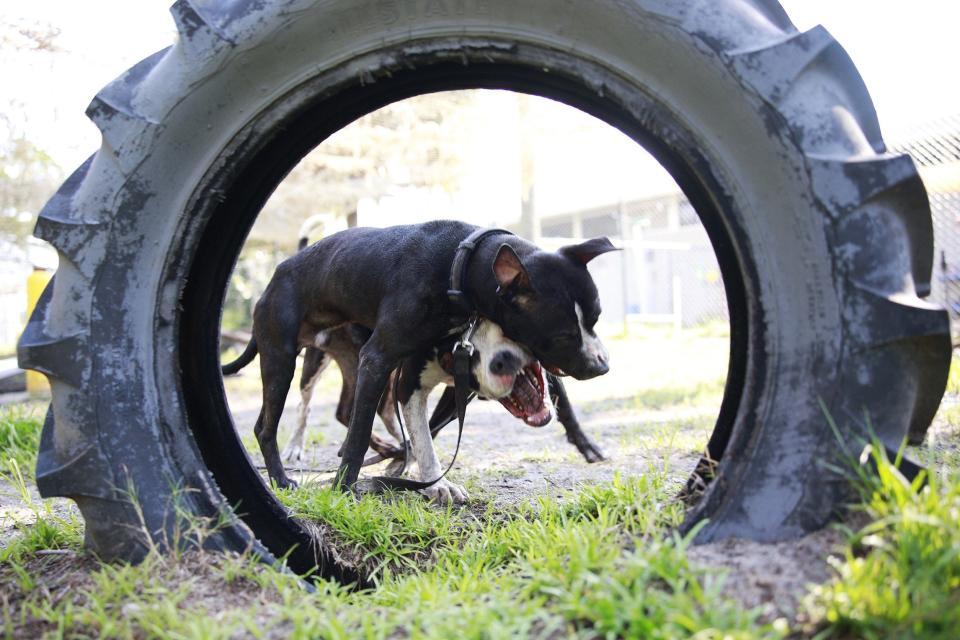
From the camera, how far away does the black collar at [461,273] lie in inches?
133

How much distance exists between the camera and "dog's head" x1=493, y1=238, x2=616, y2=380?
11.1 feet

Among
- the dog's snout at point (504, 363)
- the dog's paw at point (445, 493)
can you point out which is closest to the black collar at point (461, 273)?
the dog's snout at point (504, 363)

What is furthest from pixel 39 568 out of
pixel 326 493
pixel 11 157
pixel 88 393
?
pixel 11 157

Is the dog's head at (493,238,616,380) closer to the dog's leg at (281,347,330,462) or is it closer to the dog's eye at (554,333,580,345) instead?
the dog's eye at (554,333,580,345)

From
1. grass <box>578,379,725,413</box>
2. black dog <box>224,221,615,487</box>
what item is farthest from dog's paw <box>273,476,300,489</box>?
grass <box>578,379,725,413</box>

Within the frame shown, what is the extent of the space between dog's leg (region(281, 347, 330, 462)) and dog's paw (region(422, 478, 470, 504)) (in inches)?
75.1

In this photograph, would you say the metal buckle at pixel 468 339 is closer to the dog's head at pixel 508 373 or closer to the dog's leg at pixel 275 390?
the dog's head at pixel 508 373

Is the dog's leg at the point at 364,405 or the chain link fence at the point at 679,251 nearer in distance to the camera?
the dog's leg at the point at 364,405

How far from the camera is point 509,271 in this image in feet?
10.8

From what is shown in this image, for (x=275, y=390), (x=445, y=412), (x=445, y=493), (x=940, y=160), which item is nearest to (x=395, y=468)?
(x=445, y=412)

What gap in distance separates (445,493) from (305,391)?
2048 mm

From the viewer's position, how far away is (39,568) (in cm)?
226

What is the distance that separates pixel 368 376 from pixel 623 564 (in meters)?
1.94

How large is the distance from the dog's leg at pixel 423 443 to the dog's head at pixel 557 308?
699 mm
